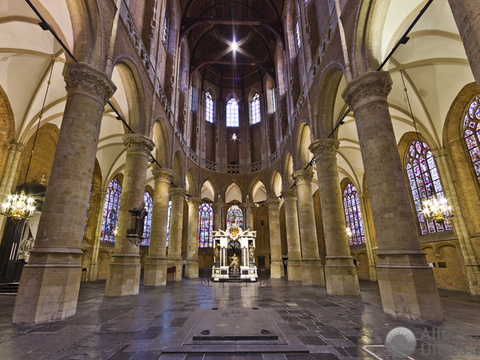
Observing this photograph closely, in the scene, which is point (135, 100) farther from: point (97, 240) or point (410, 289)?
point (97, 240)

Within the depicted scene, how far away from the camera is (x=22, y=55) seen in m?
11.7

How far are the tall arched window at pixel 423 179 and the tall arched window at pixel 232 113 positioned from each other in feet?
57.9

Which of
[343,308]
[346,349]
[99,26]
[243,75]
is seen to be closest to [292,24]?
[243,75]

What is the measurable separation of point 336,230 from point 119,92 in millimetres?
12658

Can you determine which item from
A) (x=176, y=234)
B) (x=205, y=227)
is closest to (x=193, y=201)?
(x=176, y=234)

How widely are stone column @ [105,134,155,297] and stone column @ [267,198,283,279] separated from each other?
42.0 ft

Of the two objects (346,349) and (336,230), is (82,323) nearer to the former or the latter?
(346,349)

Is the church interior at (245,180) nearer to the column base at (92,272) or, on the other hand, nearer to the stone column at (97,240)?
the stone column at (97,240)

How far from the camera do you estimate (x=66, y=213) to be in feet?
21.3

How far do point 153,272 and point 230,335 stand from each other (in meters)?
11.1

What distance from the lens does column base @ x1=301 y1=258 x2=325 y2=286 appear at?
45.2 feet

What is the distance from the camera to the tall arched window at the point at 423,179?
47.8 feet

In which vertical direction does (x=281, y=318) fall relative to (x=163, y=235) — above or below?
below

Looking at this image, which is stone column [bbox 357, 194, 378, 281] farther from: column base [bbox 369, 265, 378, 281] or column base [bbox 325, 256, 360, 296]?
column base [bbox 325, 256, 360, 296]
